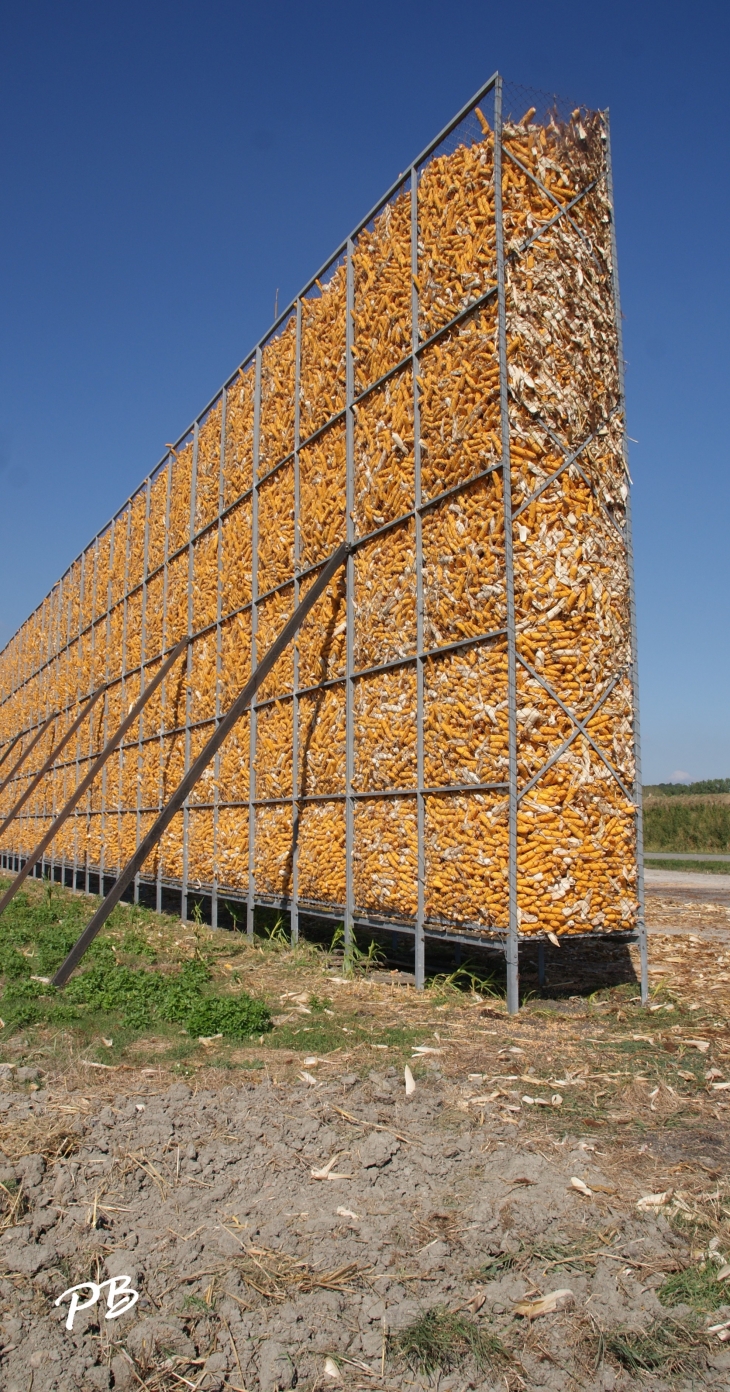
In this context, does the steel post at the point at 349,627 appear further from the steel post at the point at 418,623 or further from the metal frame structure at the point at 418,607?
the steel post at the point at 418,623

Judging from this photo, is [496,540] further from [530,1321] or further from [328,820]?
[530,1321]

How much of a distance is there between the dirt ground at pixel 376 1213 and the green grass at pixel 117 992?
43 cm

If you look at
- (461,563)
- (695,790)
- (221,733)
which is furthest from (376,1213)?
(695,790)

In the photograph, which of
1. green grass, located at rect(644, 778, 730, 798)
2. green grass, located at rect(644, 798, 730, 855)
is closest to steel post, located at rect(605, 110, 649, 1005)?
green grass, located at rect(644, 798, 730, 855)

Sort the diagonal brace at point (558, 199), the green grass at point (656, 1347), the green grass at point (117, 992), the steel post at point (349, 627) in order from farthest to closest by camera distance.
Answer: the steel post at point (349, 627) → the diagonal brace at point (558, 199) → the green grass at point (117, 992) → the green grass at point (656, 1347)

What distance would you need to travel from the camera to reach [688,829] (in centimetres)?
3209

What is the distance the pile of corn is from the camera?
6.39 m

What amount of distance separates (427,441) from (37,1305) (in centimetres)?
577

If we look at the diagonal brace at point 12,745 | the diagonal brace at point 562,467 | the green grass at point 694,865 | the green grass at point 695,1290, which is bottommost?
the green grass at point 695,1290

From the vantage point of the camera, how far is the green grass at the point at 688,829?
3092cm

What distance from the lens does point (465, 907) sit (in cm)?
652

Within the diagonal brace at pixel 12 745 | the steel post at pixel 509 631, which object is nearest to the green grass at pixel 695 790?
the diagonal brace at pixel 12 745

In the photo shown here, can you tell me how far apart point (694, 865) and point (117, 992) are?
1879 cm

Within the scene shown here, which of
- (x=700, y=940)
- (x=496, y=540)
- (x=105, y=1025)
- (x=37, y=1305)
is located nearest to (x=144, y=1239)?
(x=37, y=1305)
